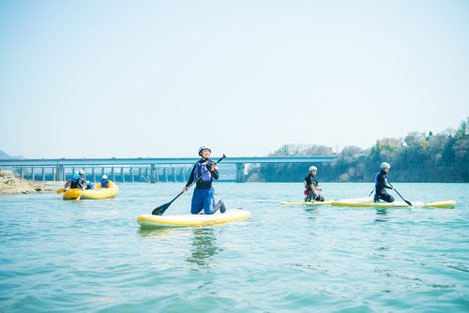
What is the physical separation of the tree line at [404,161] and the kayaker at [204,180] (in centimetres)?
7274

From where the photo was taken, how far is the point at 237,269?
226 inches

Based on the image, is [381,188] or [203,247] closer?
[203,247]

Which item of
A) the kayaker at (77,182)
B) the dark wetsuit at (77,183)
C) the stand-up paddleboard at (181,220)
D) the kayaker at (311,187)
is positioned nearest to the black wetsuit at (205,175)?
the stand-up paddleboard at (181,220)

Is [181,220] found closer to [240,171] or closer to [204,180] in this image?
[204,180]

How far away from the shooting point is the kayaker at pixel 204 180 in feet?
33.0

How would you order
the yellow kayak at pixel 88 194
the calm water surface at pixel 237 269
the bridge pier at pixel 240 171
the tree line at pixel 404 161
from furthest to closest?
1. the bridge pier at pixel 240 171
2. the tree line at pixel 404 161
3. the yellow kayak at pixel 88 194
4. the calm water surface at pixel 237 269

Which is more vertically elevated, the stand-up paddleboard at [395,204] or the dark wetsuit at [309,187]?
the dark wetsuit at [309,187]

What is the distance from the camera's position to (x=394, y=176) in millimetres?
85938

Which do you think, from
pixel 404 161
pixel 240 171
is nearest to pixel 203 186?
pixel 404 161

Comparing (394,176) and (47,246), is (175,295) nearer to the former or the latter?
(47,246)

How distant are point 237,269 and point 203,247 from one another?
1799 mm

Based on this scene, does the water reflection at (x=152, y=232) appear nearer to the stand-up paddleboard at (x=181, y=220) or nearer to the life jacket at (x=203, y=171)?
the stand-up paddleboard at (x=181, y=220)

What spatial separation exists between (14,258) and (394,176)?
3488 inches

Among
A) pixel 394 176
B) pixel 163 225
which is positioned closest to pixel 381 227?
pixel 163 225
